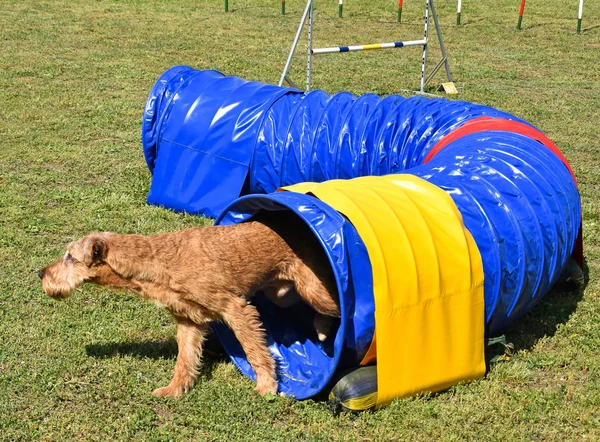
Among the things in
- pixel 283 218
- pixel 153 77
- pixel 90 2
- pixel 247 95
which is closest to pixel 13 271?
pixel 283 218

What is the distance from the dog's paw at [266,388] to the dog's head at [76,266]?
134cm

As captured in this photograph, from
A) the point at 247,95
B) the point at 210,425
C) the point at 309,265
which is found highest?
the point at 247,95

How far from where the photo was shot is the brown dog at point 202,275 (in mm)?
5078

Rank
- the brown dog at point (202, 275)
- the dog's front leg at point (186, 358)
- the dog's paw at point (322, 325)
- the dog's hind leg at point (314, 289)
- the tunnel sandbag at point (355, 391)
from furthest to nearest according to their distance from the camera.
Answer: the dog's paw at point (322, 325) < the dog's hind leg at point (314, 289) < the dog's front leg at point (186, 358) < the brown dog at point (202, 275) < the tunnel sandbag at point (355, 391)

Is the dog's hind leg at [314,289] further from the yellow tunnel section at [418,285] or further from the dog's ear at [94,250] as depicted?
the dog's ear at [94,250]

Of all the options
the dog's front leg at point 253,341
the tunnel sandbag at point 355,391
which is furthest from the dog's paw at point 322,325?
the tunnel sandbag at point 355,391

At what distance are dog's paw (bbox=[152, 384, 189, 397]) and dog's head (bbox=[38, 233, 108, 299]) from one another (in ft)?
2.90

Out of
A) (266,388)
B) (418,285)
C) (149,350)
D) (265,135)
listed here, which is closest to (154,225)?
(265,135)

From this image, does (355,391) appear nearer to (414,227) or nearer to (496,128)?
(414,227)

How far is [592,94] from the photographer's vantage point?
46.9 ft

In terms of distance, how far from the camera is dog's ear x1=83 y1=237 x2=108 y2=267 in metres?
5.08

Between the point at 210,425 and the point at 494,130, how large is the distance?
373cm

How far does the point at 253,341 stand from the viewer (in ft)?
17.0

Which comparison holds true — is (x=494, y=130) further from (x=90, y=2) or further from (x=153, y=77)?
(x=90, y=2)
